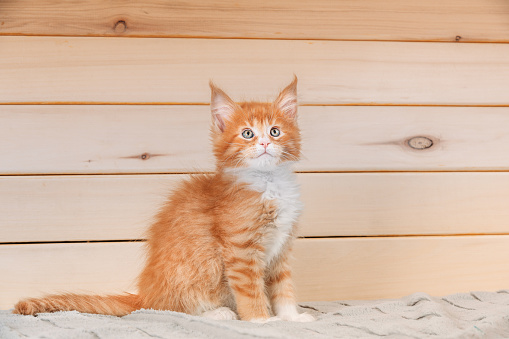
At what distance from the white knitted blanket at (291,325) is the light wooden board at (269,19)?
0.89m

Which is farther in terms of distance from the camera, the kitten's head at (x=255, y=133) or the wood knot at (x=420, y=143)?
the wood knot at (x=420, y=143)

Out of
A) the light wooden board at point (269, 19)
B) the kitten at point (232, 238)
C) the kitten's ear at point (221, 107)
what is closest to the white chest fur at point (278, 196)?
the kitten at point (232, 238)

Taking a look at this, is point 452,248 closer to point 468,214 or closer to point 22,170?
point 468,214

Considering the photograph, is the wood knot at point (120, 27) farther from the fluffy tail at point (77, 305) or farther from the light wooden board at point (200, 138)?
the fluffy tail at point (77, 305)

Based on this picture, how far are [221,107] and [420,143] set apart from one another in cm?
76

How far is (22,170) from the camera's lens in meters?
1.66

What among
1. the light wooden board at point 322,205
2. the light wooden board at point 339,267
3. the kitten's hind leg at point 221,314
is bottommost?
the kitten's hind leg at point 221,314

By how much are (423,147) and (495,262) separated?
46 centimetres

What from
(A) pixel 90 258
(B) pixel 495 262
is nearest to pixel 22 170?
(A) pixel 90 258

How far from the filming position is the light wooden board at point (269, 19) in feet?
5.55

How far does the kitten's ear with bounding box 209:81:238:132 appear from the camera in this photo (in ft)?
4.55

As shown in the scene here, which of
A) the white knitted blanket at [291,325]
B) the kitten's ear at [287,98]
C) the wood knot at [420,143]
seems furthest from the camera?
the wood knot at [420,143]

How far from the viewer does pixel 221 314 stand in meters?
1.31

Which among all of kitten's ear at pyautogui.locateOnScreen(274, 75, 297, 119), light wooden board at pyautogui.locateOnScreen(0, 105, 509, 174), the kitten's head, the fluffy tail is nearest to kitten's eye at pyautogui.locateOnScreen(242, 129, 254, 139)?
the kitten's head
